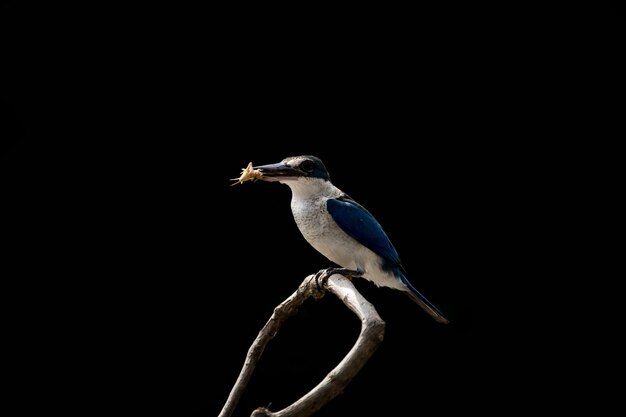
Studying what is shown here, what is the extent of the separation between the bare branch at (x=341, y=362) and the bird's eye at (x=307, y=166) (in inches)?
20.5

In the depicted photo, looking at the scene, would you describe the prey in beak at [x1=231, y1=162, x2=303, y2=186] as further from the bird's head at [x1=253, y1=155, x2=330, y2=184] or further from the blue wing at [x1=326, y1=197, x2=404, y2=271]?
the blue wing at [x1=326, y1=197, x2=404, y2=271]

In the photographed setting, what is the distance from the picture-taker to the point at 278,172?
11.1ft

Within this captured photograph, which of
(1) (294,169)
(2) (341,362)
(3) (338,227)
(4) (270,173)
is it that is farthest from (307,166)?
(2) (341,362)

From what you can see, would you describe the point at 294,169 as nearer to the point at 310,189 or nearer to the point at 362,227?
the point at 310,189

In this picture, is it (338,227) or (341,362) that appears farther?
(338,227)

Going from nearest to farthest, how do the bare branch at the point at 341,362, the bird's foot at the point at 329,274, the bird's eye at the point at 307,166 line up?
1. the bare branch at the point at 341,362
2. the bird's foot at the point at 329,274
3. the bird's eye at the point at 307,166

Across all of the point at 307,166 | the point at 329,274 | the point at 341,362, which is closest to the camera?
the point at 341,362

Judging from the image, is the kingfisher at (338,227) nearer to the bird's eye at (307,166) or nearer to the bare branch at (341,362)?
the bird's eye at (307,166)

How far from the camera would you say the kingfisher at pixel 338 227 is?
3.39m

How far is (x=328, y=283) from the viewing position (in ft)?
10.8

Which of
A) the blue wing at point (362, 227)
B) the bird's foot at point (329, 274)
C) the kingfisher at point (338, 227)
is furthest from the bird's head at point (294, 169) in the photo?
the bird's foot at point (329, 274)

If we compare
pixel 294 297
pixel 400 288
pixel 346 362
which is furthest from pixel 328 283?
pixel 346 362

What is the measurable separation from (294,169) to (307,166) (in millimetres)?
74

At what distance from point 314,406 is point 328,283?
879 millimetres
